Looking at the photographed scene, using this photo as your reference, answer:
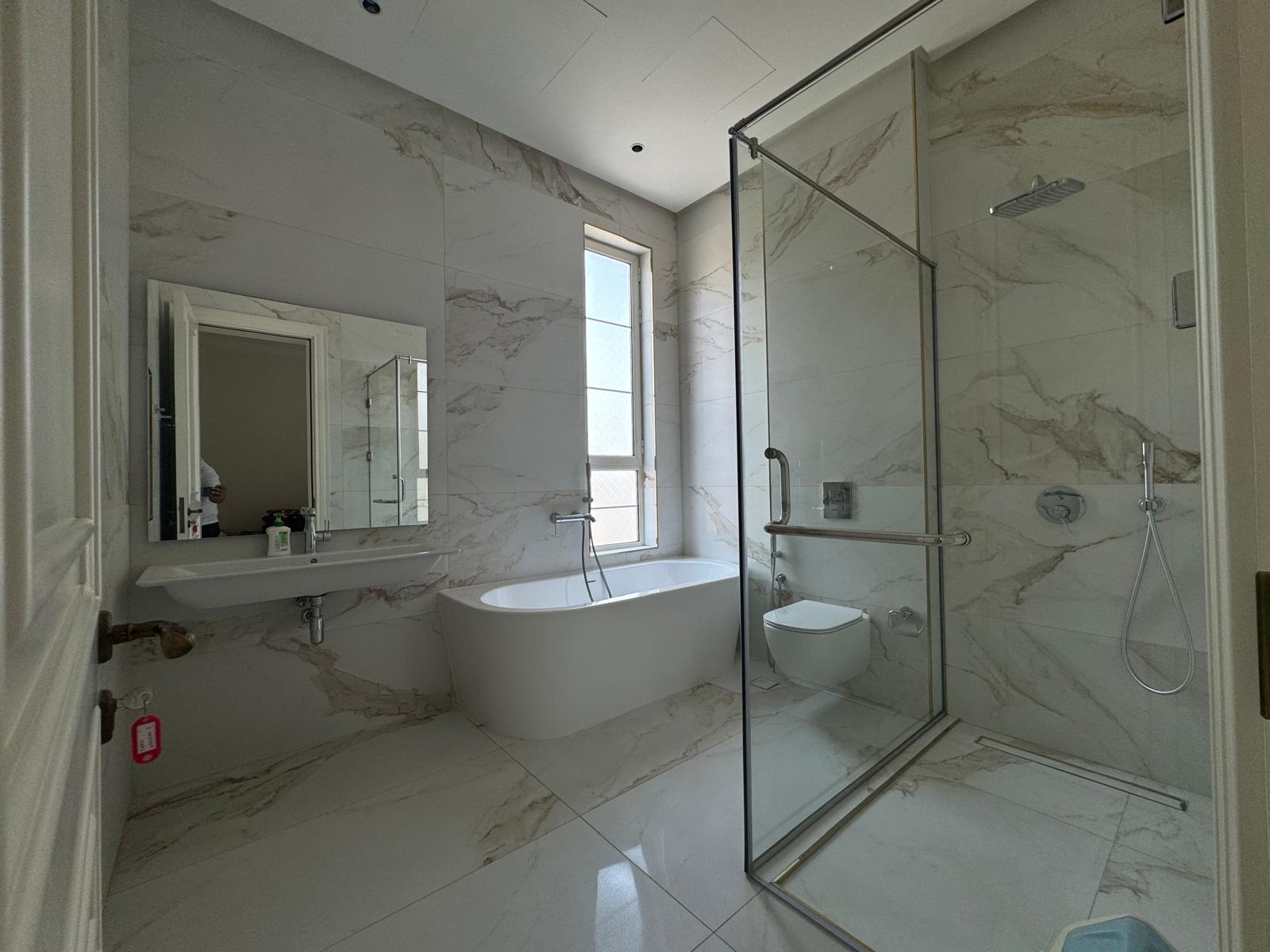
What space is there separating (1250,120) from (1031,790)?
1.77 m

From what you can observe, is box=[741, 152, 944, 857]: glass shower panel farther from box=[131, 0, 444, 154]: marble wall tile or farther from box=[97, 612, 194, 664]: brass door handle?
box=[131, 0, 444, 154]: marble wall tile

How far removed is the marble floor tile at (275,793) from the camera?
1574 millimetres

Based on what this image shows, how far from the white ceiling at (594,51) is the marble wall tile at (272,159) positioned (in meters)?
0.30

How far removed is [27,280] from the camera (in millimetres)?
271

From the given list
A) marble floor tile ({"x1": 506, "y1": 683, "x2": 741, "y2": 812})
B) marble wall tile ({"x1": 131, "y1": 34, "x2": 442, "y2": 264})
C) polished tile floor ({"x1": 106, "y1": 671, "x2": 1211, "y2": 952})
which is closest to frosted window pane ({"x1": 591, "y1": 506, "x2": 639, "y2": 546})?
marble floor tile ({"x1": 506, "y1": 683, "x2": 741, "y2": 812})

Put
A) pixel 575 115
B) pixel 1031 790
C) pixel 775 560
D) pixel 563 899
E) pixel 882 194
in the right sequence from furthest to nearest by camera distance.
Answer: pixel 575 115, pixel 882 194, pixel 775 560, pixel 1031 790, pixel 563 899

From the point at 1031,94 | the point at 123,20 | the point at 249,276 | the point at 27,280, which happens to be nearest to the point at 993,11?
the point at 1031,94

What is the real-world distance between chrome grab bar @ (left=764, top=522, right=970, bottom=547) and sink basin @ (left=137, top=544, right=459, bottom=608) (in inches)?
57.9

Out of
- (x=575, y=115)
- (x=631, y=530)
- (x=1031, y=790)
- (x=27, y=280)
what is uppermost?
(x=575, y=115)

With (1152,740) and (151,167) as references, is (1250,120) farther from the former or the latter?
(151,167)

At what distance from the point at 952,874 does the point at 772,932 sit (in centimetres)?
52

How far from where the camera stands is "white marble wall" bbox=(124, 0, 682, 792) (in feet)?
6.34

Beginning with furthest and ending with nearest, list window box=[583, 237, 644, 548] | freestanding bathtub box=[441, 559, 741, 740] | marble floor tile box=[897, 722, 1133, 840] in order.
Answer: window box=[583, 237, 644, 548] < freestanding bathtub box=[441, 559, 741, 740] < marble floor tile box=[897, 722, 1133, 840]

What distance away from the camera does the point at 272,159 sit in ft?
7.06
